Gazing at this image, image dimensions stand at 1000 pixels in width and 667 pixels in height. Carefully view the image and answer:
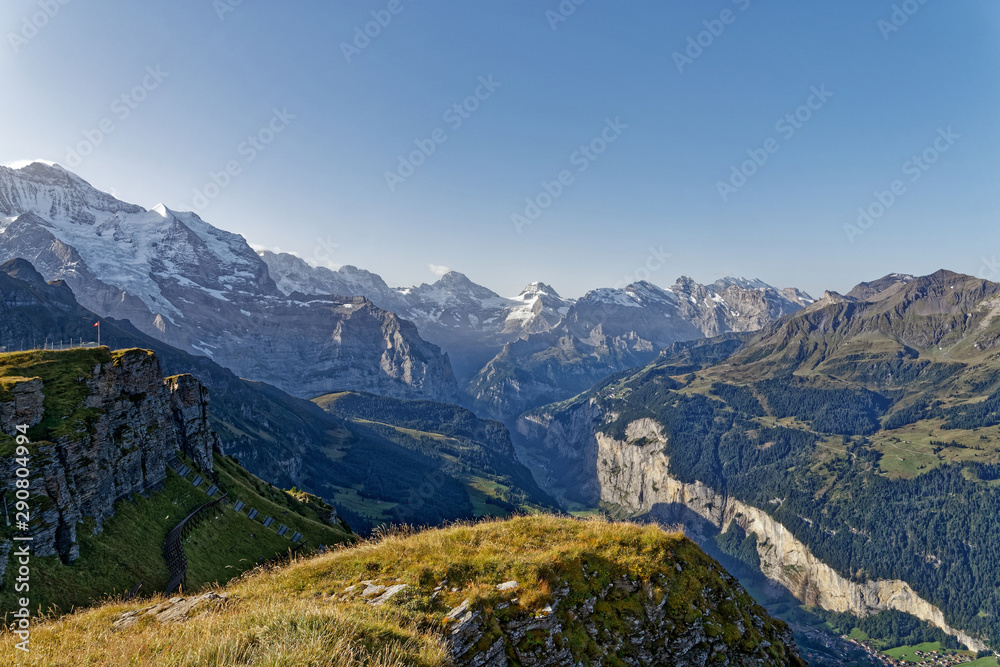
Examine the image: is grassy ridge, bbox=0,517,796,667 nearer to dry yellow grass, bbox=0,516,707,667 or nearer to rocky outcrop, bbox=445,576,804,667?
dry yellow grass, bbox=0,516,707,667

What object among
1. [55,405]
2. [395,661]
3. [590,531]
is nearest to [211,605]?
[395,661]

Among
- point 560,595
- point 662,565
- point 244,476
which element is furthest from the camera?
point 244,476

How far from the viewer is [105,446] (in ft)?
148

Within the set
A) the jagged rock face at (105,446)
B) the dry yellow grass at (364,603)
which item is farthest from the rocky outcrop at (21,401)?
the dry yellow grass at (364,603)

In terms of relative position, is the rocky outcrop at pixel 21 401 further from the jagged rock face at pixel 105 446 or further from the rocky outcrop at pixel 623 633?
the rocky outcrop at pixel 623 633

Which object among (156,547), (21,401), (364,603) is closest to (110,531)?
(156,547)

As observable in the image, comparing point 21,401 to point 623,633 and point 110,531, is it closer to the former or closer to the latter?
point 110,531

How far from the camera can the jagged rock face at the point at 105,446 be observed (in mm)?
35781

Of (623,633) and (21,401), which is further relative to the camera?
(21,401)

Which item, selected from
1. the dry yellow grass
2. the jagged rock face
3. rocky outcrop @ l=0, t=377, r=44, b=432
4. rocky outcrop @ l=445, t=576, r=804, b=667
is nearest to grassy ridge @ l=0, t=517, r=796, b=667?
the dry yellow grass

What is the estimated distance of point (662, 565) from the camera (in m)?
22.0

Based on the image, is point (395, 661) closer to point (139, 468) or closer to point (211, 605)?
point (211, 605)

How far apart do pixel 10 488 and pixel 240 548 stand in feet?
74.1

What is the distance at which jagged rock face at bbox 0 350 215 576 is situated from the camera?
35781 mm
